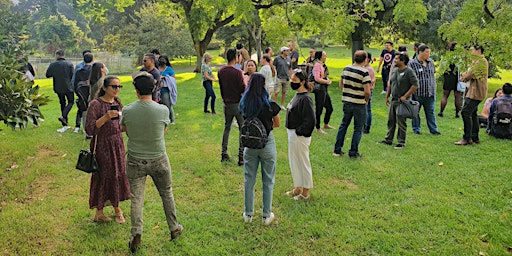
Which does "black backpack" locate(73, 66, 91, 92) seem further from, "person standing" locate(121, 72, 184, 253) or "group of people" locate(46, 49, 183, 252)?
"person standing" locate(121, 72, 184, 253)

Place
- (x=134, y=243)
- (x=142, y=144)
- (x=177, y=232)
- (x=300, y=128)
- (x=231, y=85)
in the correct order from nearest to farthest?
(x=142, y=144), (x=134, y=243), (x=177, y=232), (x=300, y=128), (x=231, y=85)

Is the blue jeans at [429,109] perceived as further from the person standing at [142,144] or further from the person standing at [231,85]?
the person standing at [142,144]

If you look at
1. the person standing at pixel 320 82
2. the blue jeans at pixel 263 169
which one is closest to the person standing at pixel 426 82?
the person standing at pixel 320 82

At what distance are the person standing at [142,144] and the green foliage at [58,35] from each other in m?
48.5

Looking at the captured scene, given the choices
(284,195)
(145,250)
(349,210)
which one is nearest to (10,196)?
(145,250)

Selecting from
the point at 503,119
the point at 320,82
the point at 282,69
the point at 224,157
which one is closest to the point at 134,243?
the point at 224,157

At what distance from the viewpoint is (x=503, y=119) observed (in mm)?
7730

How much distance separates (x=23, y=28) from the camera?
4.81 m

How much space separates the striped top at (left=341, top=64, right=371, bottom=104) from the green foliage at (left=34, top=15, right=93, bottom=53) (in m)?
47.3

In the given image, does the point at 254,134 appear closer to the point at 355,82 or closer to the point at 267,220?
the point at 267,220

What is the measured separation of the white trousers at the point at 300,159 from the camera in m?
4.86

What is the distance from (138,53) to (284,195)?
3082cm

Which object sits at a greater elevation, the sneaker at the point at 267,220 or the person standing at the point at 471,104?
the person standing at the point at 471,104

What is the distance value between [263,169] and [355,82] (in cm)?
288
